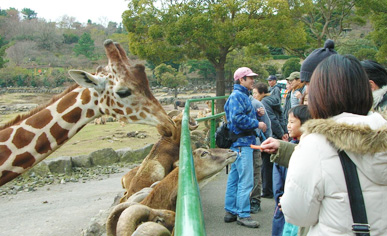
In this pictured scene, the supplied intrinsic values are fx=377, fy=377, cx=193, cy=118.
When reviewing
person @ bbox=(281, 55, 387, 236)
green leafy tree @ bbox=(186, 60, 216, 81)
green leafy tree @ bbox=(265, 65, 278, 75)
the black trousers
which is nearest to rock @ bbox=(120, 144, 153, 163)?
the black trousers

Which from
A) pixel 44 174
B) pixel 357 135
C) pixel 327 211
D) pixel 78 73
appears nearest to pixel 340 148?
pixel 357 135

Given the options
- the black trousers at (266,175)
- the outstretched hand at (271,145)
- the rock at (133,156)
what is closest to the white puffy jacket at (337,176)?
the outstretched hand at (271,145)

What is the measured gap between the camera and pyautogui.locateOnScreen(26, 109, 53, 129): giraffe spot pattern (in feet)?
14.4

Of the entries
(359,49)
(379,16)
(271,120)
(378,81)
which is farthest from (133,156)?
(359,49)

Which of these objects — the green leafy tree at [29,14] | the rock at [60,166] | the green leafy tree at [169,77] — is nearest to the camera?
the rock at [60,166]

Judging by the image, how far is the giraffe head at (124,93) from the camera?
4.63 m

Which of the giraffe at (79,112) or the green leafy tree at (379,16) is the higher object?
the green leafy tree at (379,16)

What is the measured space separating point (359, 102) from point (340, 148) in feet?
0.98

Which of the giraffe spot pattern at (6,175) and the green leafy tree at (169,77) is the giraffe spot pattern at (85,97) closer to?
the giraffe spot pattern at (6,175)

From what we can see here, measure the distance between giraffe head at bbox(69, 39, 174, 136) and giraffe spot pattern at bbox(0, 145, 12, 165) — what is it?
1136mm

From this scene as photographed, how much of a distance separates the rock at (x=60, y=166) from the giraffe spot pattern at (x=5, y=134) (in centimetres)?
694

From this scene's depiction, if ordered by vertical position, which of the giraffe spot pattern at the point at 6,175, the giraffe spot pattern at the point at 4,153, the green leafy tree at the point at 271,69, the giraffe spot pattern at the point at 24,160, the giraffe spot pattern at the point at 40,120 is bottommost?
the giraffe spot pattern at the point at 6,175

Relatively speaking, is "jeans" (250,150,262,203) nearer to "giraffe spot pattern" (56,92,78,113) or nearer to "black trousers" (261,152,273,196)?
"black trousers" (261,152,273,196)

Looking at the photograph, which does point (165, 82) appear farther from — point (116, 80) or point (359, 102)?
point (359, 102)
